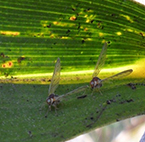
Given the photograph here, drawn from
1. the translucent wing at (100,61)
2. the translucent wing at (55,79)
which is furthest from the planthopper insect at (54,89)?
the translucent wing at (100,61)

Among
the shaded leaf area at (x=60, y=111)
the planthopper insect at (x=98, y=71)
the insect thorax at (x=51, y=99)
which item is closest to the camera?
the shaded leaf area at (x=60, y=111)

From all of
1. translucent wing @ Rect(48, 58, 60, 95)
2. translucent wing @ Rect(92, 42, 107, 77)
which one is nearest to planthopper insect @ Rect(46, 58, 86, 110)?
translucent wing @ Rect(48, 58, 60, 95)

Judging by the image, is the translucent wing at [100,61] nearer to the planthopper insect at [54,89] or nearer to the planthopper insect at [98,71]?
the planthopper insect at [98,71]

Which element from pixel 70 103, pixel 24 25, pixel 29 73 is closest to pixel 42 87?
pixel 29 73

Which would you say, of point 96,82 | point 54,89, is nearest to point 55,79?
point 54,89

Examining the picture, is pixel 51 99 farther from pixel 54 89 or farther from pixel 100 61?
pixel 100 61

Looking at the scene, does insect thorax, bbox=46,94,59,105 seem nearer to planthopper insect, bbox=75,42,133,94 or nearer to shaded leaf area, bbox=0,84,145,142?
shaded leaf area, bbox=0,84,145,142
